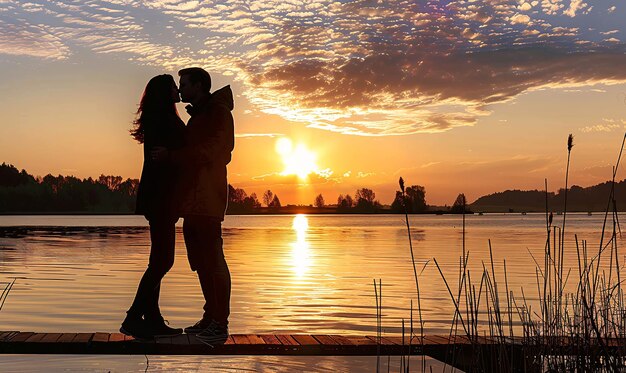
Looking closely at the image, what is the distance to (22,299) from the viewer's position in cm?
1669

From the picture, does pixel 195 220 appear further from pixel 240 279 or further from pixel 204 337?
pixel 240 279

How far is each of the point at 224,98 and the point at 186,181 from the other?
0.85 m

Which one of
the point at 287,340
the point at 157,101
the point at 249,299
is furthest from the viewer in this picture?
the point at 249,299

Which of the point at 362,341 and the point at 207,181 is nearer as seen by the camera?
the point at 207,181

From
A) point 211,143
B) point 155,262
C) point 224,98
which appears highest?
point 224,98

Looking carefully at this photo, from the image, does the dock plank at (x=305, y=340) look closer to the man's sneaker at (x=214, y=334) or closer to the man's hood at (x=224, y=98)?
the man's sneaker at (x=214, y=334)

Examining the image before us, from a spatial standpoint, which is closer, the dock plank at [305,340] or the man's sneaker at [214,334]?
the man's sneaker at [214,334]

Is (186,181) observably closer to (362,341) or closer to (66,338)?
(66,338)

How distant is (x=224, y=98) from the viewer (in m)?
7.16

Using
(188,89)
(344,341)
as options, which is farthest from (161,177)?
(344,341)

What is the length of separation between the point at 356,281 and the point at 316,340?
14129 millimetres

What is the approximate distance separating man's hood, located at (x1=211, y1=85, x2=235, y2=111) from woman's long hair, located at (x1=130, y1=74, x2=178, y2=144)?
1.24ft

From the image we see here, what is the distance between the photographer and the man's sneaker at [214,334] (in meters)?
7.16

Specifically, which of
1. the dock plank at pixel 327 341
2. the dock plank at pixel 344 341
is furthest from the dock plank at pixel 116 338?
the dock plank at pixel 344 341
